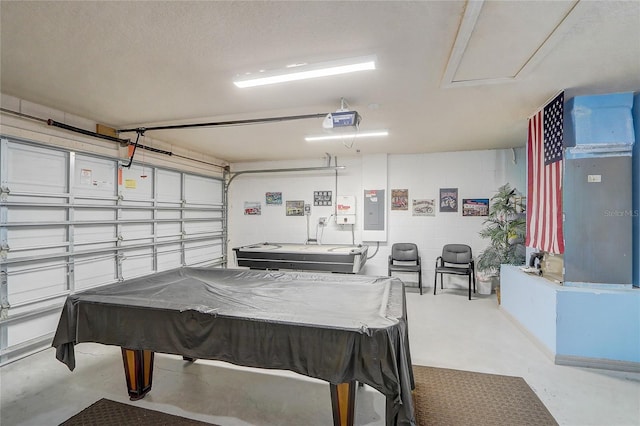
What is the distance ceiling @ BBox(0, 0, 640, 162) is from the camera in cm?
183

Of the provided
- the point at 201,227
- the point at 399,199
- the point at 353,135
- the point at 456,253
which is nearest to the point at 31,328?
the point at 201,227

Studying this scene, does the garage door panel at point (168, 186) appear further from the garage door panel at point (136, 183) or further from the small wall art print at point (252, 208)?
the small wall art print at point (252, 208)

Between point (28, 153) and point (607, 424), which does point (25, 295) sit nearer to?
point (28, 153)

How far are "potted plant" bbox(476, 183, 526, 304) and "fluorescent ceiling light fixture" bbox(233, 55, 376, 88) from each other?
376cm

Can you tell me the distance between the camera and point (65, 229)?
144 inches

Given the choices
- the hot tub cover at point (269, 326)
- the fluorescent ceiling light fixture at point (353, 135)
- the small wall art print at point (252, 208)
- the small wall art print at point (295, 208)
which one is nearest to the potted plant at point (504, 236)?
the fluorescent ceiling light fixture at point (353, 135)

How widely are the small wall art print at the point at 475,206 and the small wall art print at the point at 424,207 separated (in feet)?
1.87

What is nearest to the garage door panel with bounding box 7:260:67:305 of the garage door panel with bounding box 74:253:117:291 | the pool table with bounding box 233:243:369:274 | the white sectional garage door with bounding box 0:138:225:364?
the white sectional garage door with bounding box 0:138:225:364

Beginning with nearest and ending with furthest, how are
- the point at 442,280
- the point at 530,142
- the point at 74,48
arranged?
the point at 74,48
the point at 530,142
the point at 442,280

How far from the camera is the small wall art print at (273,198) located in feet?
22.2

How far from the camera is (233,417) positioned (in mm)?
2166

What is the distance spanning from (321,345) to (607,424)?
7.20ft

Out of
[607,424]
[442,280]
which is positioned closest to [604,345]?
[607,424]

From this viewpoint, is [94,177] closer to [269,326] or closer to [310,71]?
[310,71]
